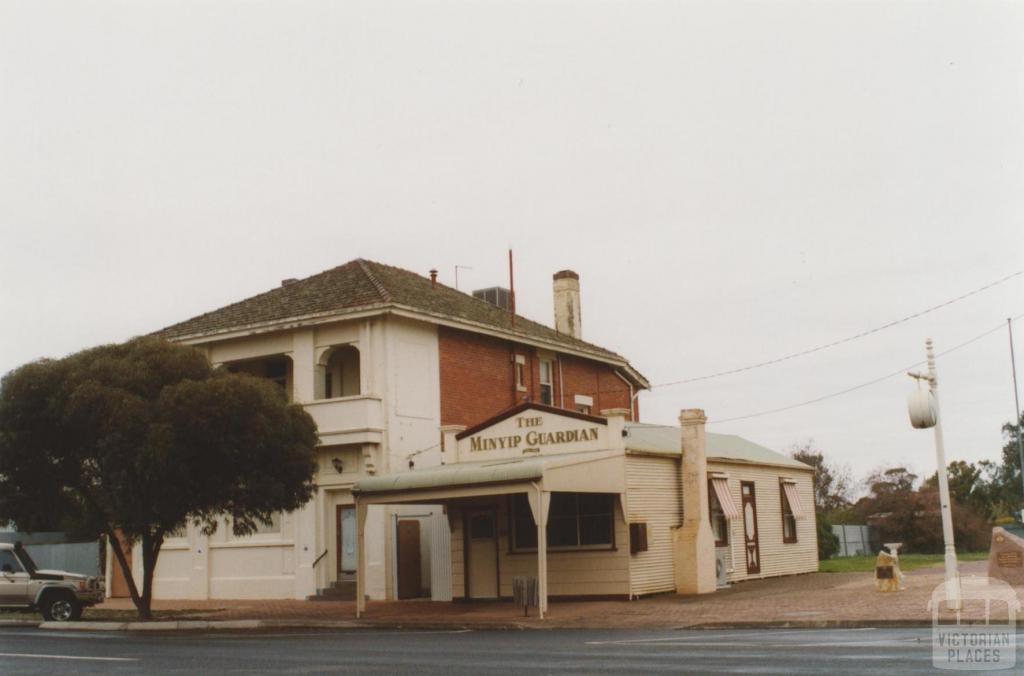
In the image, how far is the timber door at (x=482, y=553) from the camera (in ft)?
89.0

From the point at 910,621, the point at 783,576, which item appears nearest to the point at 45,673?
the point at 910,621

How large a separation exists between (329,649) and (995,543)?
12.8m

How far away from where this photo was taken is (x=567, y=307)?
1607 inches

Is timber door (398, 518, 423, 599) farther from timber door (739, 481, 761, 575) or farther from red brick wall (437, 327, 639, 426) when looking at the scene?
timber door (739, 481, 761, 575)

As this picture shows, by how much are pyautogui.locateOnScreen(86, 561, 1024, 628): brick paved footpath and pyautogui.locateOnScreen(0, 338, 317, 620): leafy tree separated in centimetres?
288

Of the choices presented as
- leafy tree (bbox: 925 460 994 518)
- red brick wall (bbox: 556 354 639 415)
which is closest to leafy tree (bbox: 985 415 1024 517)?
leafy tree (bbox: 925 460 994 518)

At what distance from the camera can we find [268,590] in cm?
3089

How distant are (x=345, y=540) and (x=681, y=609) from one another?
36.7 ft

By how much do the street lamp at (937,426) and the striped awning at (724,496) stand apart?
10.3m

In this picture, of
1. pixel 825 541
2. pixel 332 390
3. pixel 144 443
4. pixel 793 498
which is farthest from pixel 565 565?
pixel 825 541

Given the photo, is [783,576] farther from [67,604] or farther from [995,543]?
[67,604]

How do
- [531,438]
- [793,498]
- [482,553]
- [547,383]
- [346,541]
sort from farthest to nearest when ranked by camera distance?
1. [547,383]
2. [793,498]
3. [346,541]
4. [482,553]
5. [531,438]

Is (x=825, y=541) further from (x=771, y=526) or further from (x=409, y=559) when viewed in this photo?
(x=409, y=559)

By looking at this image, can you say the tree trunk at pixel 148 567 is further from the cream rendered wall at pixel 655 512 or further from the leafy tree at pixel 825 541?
the leafy tree at pixel 825 541
